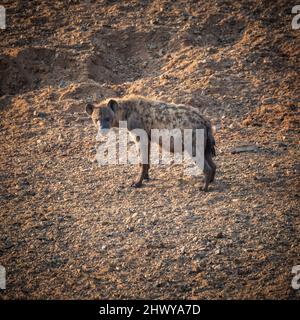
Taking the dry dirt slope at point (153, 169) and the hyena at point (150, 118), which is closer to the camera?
Result: the dry dirt slope at point (153, 169)

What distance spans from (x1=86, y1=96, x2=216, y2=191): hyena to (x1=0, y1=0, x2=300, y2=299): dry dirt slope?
294 mm

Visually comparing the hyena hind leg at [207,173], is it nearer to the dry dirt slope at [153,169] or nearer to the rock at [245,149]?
the dry dirt slope at [153,169]

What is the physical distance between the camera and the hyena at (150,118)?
5887 mm

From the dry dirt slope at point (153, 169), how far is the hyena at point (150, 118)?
0.29 m

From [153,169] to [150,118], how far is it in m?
0.78

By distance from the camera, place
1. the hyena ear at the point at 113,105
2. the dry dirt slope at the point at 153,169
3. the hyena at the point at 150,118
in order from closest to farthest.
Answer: the dry dirt slope at the point at 153,169, the hyena at the point at 150,118, the hyena ear at the point at 113,105

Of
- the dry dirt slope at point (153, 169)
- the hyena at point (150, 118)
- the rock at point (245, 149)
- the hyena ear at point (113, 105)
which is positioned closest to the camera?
the dry dirt slope at point (153, 169)

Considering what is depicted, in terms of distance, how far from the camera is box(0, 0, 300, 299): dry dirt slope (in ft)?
15.5

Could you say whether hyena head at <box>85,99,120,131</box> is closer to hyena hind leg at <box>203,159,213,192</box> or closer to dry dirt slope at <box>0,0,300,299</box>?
dry dirt slope at <box>0,0,300,299</box>

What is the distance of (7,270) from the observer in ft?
16.2

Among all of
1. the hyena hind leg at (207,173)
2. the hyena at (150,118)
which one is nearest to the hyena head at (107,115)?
the hyena at (150,118)

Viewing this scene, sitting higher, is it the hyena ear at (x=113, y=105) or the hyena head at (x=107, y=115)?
the hyena ear at (x=113, y=105)

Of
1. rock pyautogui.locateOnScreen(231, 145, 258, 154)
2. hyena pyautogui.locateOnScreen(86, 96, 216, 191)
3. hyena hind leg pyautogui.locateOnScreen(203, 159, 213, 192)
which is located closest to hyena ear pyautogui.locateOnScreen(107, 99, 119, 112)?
hyena pyautogui.locateOnScreen(86, 96, 216, 191)

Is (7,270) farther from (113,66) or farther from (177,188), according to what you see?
(113,66)
